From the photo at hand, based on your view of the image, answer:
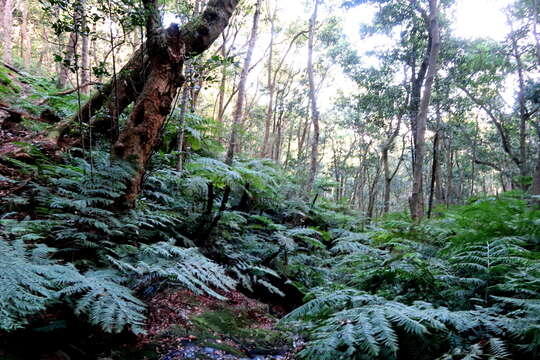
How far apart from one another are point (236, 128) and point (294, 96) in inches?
666

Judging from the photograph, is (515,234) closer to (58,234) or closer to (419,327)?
(419,327)

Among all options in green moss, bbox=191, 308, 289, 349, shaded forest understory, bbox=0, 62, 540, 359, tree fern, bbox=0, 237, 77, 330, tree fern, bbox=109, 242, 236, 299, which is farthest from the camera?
green moss, bbox=191, 308, 289, 349

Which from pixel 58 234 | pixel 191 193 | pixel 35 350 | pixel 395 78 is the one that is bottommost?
pixel 35 350

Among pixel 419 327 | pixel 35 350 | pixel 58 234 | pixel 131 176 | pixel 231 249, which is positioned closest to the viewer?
pixel 419 327

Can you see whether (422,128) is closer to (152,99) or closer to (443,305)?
(443,305)

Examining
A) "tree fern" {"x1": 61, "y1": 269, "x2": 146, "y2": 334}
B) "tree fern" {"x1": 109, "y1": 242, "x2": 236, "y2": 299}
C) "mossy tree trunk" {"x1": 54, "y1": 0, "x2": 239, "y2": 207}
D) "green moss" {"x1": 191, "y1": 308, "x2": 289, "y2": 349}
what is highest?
"mossy tree trunk" {"x1": 54, "y1": 0, "x2": 239, "y2": 207}

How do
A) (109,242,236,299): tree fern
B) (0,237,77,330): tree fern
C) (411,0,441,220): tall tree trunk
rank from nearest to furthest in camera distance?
(0,237,77,330): tree fern < (109,242,236,299): tree fern < (411,0,441,220): tall tree trunk

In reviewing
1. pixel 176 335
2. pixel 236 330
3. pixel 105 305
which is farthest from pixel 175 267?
pixel 236 330

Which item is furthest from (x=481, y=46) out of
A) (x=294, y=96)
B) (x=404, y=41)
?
(x=294, y=96)

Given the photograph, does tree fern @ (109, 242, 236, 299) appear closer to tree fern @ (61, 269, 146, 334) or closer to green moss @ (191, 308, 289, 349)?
tree fern @ (61, 269, 146, 334)

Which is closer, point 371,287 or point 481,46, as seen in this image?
point 371,287

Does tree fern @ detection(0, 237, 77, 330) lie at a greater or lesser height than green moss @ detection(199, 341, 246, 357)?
greater

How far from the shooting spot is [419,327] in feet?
4.91

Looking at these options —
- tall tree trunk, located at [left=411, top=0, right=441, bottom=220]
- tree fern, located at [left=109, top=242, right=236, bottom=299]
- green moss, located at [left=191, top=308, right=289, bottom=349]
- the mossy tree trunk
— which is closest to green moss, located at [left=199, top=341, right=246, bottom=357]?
green moss, located at [left=191, top=308, right=289, bottom=349]
